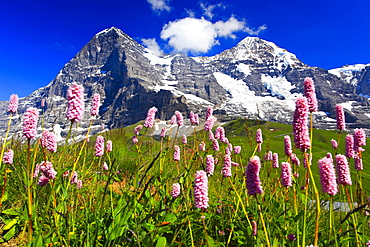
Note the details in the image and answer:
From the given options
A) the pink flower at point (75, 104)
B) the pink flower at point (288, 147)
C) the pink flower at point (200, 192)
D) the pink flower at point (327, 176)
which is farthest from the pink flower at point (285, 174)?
the pink flower at point (75, 104)

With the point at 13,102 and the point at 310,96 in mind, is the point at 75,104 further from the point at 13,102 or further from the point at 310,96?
the point at 310,96

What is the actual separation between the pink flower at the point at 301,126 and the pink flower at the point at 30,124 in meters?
2.46

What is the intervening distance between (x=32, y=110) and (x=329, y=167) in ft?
9.39

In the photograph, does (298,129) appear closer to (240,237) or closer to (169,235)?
(240,237)

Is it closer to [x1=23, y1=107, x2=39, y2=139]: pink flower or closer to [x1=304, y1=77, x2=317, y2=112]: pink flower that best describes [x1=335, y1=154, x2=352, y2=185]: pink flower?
[x1=304, y1=77, x2=317, y2=112]: pink flower

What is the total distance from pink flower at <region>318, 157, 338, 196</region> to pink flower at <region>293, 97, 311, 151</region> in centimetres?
20

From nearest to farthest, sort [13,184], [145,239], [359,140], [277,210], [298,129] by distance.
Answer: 1. [298,129]
2. [145,239]
3. [359,140]
4. [277,210]
5. [13,184]

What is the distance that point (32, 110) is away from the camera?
2.32m

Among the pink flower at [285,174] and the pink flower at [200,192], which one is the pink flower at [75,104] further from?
the pink flower at [285,174]

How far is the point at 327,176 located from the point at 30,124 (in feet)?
9.18

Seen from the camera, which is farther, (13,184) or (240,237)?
(13,184)

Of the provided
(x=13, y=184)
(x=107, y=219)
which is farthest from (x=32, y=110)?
(x=13, y=184)

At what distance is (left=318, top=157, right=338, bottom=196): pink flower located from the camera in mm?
2051

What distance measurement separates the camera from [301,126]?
2.22 m
